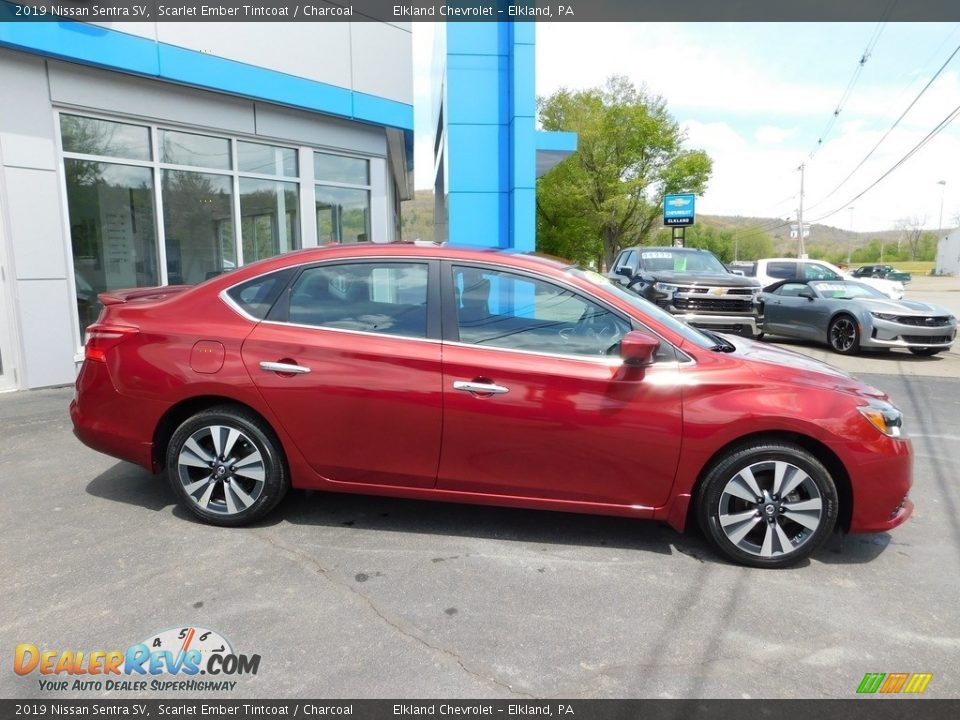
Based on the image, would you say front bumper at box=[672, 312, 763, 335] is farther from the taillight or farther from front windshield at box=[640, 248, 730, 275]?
the taillight

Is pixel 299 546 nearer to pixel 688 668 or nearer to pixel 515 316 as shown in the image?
pixel 515 316

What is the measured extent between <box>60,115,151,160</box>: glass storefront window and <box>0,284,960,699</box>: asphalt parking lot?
5027 mm

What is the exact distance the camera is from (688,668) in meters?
2.68

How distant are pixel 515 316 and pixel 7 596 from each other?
2867 mm

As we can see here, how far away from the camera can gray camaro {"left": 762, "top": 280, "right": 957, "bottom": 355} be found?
35.4 ft

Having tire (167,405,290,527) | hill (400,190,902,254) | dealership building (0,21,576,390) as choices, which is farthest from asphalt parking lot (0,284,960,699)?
hill (400,190,902,254)

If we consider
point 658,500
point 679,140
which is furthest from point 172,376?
point 679,140

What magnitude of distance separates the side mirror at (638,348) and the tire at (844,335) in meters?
9.46

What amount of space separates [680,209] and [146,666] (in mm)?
26724

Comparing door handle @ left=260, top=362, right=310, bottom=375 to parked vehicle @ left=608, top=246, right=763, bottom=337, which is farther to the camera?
parked vehicle @ left=608, top=246, right=763, bottom=337

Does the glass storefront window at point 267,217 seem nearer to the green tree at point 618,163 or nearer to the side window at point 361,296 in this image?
the side window at point 361,296

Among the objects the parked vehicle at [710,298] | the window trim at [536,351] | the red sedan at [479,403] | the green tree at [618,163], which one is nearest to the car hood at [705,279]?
the parked vehicle at [710,298]

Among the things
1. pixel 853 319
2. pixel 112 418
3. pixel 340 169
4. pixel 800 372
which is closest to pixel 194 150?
pixel 340 169

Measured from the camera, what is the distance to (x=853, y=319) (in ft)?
36.7
